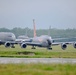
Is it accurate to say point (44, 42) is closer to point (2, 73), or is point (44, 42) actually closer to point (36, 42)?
point (36, 42)

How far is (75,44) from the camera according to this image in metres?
76.3

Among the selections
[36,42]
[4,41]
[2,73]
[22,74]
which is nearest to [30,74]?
[22,74]

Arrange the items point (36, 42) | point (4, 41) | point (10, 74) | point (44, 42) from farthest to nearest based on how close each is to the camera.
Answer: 1. point (4, 41)
2. point (36, 42)
3. point (44, 42)
4. point (10, 74)

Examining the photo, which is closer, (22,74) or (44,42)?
(22,74)

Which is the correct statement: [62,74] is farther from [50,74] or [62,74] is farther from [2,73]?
[2,73]

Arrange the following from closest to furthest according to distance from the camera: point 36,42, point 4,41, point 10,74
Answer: point 10,74, point 36,42, point 4,41

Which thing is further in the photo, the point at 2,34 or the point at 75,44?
the point at 2,34

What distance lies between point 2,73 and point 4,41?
2656 inches

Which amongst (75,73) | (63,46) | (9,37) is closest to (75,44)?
(63,46)

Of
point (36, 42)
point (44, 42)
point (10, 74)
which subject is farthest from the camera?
point (36, 42)

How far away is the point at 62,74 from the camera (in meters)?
16.8

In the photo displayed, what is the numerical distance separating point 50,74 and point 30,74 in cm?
107

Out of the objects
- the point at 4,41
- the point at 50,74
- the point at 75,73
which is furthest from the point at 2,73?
the point at 4,41

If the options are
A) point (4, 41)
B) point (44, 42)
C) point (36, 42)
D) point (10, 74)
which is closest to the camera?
point (10, 74)
